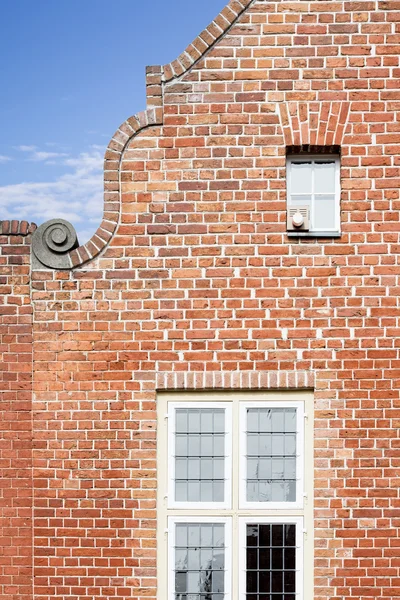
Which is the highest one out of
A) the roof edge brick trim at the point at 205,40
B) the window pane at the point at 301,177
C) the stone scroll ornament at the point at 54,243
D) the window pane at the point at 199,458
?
the roof edge brick trim at the point at 205,40

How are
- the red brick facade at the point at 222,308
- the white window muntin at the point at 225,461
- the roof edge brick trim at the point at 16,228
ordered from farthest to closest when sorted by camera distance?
the roof edge brick trim at the point at 16,228
the white window muntin at the point at 225,461
the red brick facade at the point at 222,308

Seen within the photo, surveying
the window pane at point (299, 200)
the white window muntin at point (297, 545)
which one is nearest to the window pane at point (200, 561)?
the white window muntin at point (297, 545)

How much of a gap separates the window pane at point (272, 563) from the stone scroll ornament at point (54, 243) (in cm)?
308

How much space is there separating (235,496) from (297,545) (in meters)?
0.71

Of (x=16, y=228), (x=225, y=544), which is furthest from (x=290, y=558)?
(x=16, y=228)

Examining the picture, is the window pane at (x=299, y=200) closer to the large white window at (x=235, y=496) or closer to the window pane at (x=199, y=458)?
the large white window at (x=235, y=496)

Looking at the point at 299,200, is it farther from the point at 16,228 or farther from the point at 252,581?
the point at 252,581

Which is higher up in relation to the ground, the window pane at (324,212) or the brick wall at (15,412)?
the window pane at (324,212)

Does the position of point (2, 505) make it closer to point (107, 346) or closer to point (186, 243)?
point (107, 346)

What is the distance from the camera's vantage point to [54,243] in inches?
229

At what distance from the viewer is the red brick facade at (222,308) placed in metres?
5.66

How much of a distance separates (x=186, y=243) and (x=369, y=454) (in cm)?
253

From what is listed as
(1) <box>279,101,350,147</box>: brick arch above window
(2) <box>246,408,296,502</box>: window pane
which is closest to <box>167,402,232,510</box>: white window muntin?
(2) <box>246,408,296,502</box>: window pane

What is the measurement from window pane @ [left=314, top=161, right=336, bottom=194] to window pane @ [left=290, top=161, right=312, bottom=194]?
65mm
